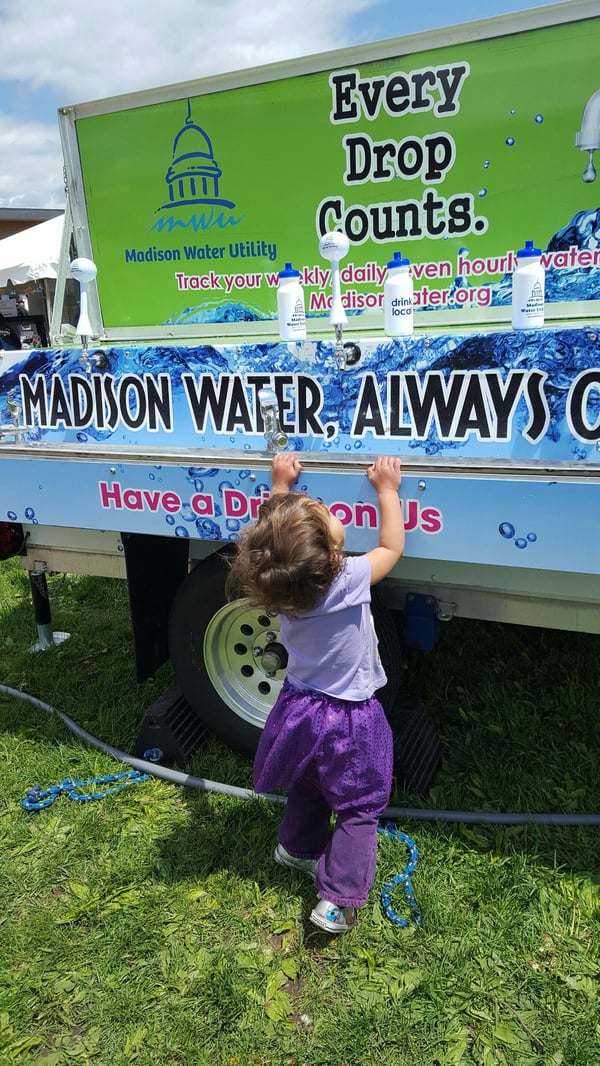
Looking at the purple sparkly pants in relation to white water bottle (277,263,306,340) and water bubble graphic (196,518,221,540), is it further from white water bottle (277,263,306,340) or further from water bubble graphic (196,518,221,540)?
white water bottle (277,263,306,340)

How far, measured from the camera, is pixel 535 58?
8.79 ft

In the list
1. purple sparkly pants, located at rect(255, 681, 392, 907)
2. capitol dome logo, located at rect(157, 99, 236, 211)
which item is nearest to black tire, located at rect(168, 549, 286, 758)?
purple sparkly pants, located at rect(255, 681, 392, 907)

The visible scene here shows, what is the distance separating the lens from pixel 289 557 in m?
1.79

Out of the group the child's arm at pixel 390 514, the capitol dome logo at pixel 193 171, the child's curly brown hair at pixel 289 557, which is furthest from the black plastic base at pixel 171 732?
the capitol dome logo at pixel 193 171

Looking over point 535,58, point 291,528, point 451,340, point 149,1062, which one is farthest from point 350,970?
point 535,58

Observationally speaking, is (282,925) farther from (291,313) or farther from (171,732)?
(291,313)

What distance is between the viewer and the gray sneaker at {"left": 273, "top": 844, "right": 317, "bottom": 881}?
2236 millimetres

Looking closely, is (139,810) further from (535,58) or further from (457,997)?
(535,58)

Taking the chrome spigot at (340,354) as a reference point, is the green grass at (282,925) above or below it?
below

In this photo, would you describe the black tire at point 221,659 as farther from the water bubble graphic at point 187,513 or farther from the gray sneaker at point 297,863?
the gray sneaker at point 297,863

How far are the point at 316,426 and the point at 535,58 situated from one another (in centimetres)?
170

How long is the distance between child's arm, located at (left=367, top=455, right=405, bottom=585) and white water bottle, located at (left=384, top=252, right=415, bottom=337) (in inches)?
19.8

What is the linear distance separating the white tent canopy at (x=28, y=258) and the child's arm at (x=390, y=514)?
38.5 feet

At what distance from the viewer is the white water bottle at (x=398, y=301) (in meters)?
2.24
